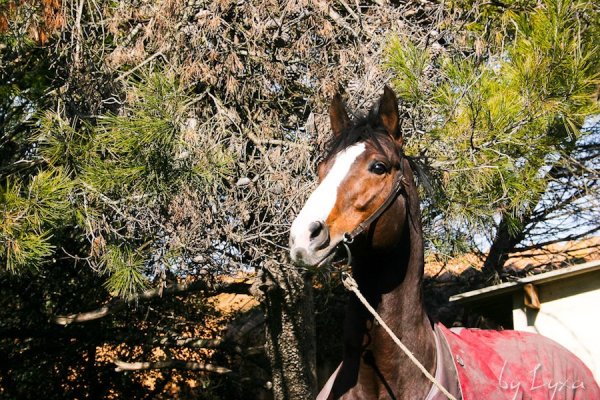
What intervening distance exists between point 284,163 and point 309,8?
1370 mm

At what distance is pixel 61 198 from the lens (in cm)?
518

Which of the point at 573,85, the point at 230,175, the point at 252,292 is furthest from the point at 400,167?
the point at 252,292

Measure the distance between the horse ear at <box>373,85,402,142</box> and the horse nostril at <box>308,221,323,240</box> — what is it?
751 millimetres

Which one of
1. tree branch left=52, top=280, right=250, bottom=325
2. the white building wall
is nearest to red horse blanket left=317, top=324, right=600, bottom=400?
the white building wall

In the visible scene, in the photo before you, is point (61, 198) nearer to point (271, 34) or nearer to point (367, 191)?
point (271, 34)

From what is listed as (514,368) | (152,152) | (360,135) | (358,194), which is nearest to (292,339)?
(152,152)

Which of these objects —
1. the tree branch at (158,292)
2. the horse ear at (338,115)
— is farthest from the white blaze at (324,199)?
the tree branch at (158,292)

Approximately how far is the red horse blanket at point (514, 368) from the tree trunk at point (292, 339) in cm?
365

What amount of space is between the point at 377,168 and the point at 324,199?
34 cm

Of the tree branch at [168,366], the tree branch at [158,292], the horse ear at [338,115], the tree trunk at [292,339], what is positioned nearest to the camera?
the horse ear at [338,115]

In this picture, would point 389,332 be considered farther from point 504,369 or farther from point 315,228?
point 504,369

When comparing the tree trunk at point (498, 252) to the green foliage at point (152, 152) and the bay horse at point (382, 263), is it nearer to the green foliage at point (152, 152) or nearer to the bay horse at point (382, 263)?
the green foliage at point (152, 152)

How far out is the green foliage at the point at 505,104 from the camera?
4.77m

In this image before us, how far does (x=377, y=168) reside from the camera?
3.10 metres
